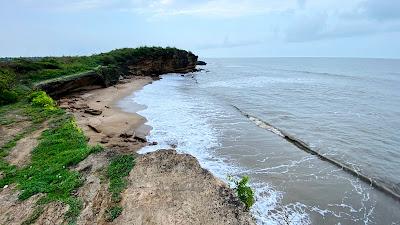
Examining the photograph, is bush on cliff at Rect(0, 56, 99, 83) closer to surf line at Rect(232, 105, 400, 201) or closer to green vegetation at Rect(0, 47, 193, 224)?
green vegetation at Rect(0, 47, 193, 224)

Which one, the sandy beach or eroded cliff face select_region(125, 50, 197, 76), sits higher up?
the sandy beach

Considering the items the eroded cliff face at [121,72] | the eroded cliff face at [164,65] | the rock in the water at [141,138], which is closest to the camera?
the rock in the water at [141,138]

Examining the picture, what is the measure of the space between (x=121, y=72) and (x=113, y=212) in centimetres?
4980

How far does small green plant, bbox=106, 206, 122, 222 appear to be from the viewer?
9.42 meters

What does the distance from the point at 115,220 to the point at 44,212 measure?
221 cm

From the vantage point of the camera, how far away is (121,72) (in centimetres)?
5747

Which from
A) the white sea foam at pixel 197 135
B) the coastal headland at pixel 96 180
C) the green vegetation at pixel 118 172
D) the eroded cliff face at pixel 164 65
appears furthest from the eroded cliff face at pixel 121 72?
the green vegetation at pixel 118 172

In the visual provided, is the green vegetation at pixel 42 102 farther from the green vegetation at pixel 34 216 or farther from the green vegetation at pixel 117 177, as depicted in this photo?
the green vegetation at pixel 34 216

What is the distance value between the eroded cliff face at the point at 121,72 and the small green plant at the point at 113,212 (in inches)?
989

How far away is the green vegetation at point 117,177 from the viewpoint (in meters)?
9.71

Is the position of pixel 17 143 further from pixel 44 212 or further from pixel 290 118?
pixel 290 118

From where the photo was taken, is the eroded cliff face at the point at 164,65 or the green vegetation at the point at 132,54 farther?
the eroded cliff face at the point at 164,65

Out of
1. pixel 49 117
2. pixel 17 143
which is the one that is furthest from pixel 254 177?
pixel 49 117

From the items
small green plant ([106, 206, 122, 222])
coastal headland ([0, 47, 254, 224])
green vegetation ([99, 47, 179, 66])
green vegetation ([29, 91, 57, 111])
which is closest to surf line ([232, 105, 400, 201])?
coastal headland ([0, 47, 254, 224])
